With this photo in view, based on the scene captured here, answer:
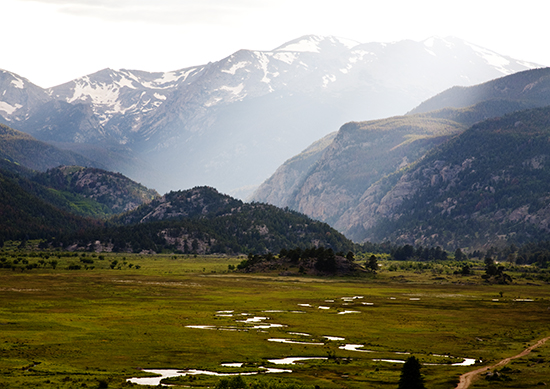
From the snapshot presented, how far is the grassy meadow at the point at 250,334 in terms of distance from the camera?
7325 centimetres

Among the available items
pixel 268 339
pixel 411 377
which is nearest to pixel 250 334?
pixel 268 339

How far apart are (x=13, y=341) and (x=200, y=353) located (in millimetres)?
26630

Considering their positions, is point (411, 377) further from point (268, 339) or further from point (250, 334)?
point (250, 334)

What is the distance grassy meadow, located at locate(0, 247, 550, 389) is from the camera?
240ft

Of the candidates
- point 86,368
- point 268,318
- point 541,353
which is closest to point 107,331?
point 86,368

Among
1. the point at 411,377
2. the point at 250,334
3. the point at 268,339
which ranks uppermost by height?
the point at 411,377

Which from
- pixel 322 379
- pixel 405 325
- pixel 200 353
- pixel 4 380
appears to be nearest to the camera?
pixel 4 380

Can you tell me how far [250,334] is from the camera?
336ft

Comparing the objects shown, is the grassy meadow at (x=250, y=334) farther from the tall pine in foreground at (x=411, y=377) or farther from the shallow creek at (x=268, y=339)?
the tall pine in foreground at (x=411, y=377)

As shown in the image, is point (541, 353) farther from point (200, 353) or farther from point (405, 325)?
point (200, 353)

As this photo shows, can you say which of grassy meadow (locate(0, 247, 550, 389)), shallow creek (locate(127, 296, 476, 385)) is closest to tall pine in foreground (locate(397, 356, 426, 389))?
grassy meadow (locate(0, 247, 550, 389))

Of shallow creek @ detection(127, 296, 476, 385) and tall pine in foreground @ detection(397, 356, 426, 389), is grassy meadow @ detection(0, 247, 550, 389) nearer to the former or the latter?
shallow creek @ detection(127, 296, 476, 385)

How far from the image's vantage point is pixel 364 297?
6919 inches

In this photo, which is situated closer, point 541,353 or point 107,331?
point 541,353
